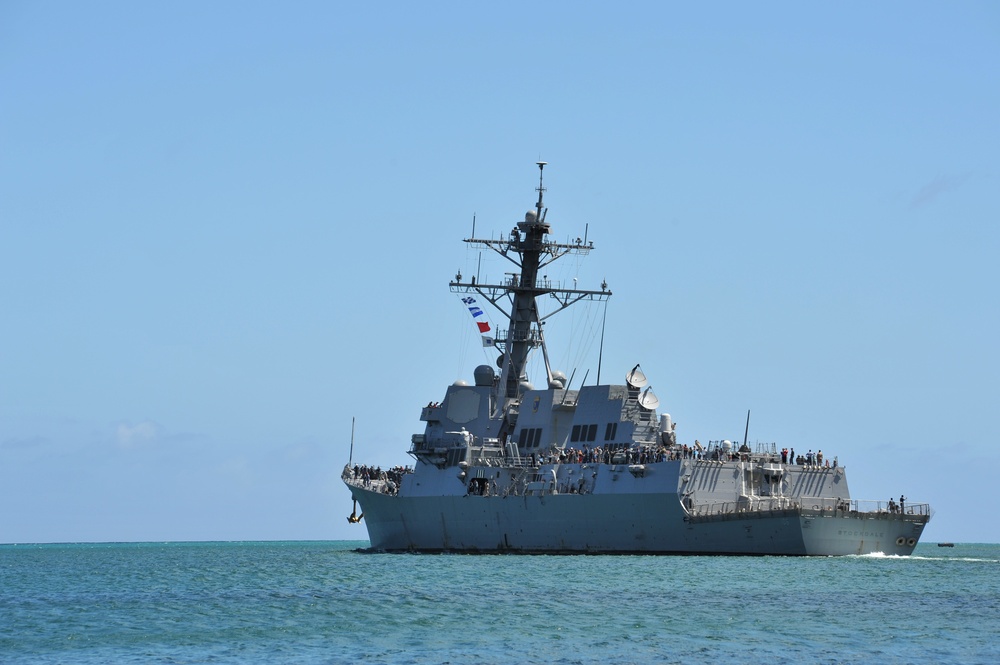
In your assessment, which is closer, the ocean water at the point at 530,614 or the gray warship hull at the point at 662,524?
the ocean water at the point at 530,614

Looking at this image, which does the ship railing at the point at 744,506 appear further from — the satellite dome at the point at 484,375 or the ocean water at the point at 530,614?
the satellite dome at the point at 484,375

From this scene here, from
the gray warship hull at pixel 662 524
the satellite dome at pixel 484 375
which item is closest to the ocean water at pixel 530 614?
the gray warship hull at pixel 662 524

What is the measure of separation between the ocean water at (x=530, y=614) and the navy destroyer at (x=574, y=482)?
1.33m

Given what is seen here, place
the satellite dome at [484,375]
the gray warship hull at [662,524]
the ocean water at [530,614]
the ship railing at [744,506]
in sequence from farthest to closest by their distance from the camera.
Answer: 1. the satellite dome at [484,375]
2. the ship railing at [744,506]
3. the gray warship hull at [662,524]
4. the ocean water at [530,614]

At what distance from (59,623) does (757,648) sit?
1466 cm

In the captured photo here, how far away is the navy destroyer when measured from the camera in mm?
46688

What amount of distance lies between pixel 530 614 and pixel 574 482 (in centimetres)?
2013

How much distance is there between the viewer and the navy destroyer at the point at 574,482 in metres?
46.7

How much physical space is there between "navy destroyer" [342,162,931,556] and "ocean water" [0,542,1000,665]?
1.33 metres

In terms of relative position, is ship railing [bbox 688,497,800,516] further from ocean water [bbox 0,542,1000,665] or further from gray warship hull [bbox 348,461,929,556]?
ocean water [bbox 0,542,1000,665]

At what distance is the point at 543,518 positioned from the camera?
5206 cm

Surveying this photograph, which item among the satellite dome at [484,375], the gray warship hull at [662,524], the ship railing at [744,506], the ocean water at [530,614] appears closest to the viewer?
the ocean water at [530,614]

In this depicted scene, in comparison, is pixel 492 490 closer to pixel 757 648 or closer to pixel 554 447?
pixel 554 447

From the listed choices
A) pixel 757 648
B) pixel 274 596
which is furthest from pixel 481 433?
pixel 757 648
